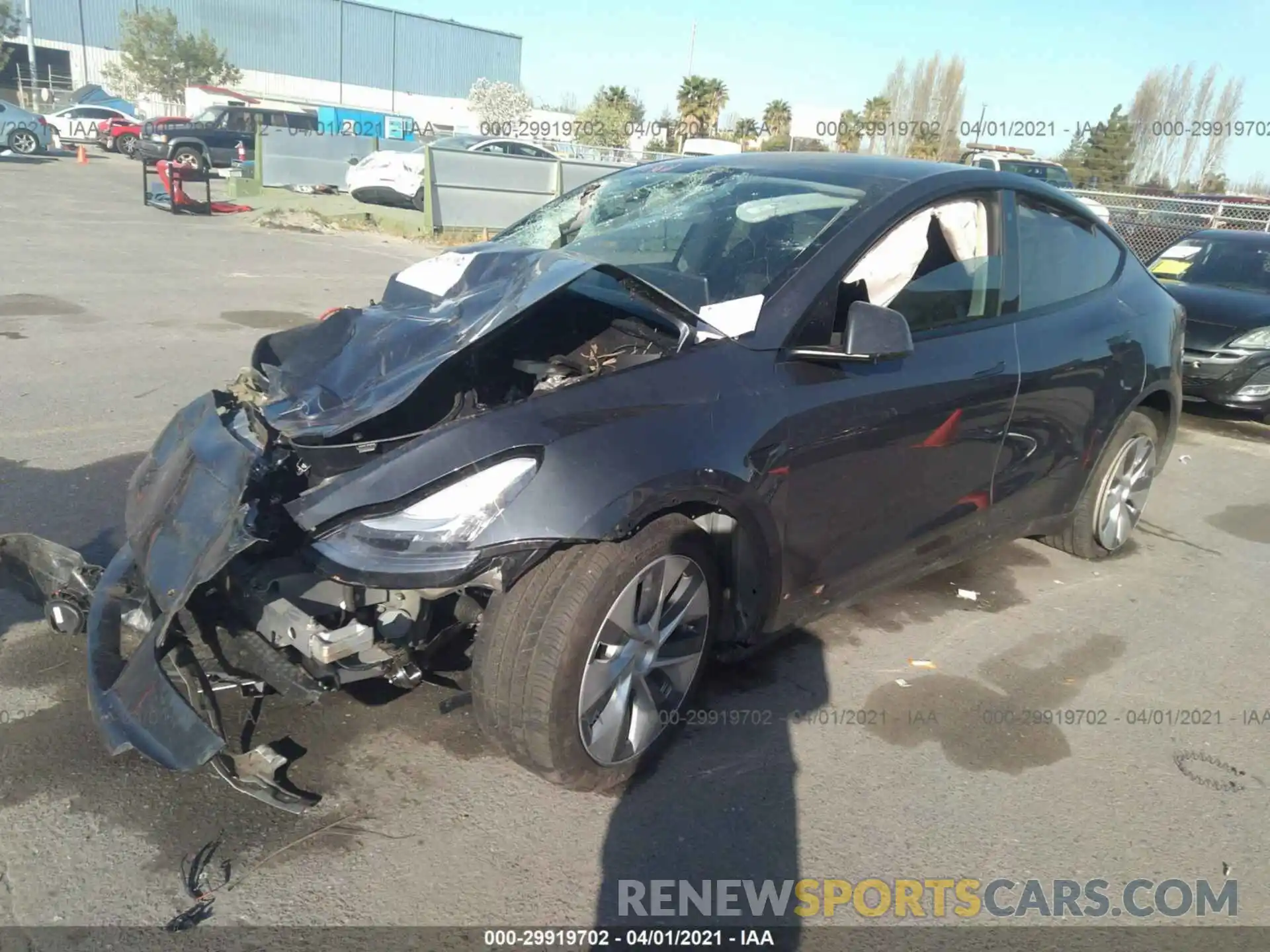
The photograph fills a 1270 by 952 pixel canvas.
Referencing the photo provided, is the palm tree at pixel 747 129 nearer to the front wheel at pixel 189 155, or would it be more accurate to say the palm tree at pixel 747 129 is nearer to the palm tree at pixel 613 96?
the palm tree at pixel 613 96

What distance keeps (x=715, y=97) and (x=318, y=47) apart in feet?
113

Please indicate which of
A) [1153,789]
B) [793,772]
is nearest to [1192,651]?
[1153,789]

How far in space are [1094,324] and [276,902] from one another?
154 inches

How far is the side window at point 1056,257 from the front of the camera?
13.4ft

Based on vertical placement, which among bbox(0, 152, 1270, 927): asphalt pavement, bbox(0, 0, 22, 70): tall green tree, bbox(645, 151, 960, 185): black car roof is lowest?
bbox(0, 152, 1270, 927): asphalt pavement

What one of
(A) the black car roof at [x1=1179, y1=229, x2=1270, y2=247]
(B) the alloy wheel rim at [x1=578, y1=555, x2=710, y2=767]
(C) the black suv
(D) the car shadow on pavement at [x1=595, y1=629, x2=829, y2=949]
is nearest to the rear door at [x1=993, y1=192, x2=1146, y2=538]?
(D) the car shadow on pavement at [x1=595, y1=629, x2=829, y2=949]

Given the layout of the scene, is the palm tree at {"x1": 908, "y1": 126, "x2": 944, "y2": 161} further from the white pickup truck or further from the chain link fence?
the chain link fence

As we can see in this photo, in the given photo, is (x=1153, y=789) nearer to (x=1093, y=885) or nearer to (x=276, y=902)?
(x=1093, y=885)

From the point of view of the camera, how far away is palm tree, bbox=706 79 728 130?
47.8 m

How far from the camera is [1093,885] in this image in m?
2.71

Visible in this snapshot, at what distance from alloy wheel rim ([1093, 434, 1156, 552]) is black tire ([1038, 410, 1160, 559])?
0.02 metres

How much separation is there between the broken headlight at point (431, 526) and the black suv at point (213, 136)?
26.9m

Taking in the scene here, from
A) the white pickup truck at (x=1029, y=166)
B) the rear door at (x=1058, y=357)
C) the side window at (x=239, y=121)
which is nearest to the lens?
the rear door at (x=1058, y=357)

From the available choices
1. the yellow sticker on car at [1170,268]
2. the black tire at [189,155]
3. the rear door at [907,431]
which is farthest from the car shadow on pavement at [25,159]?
the rear door at [907,431]
